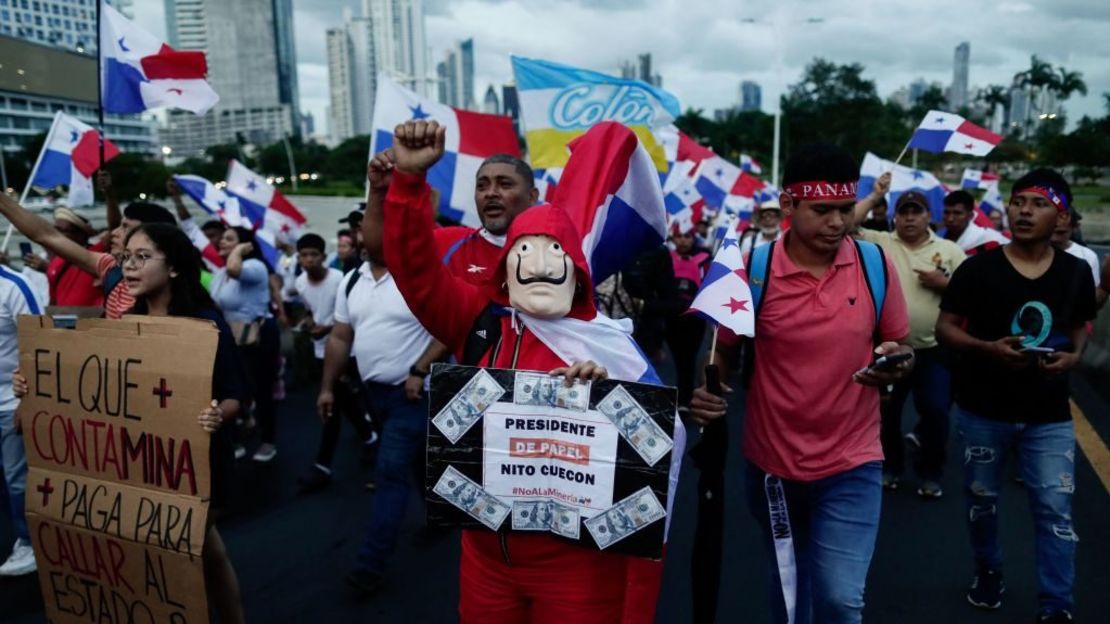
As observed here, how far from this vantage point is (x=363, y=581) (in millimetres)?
3832

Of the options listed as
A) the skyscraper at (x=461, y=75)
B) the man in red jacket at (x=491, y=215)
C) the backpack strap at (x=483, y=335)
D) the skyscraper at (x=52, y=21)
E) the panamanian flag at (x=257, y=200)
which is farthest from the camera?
the skyscraper at (x=461, y=75)

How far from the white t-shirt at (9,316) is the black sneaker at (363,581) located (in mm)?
1941

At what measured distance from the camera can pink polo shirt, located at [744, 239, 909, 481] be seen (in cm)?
261

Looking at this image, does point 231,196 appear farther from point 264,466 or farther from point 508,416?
point 508,416

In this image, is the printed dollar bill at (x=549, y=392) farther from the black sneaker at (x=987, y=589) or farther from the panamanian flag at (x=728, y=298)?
the black sneaker at (x=987, y=589)

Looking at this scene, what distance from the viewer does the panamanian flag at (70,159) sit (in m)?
6.76

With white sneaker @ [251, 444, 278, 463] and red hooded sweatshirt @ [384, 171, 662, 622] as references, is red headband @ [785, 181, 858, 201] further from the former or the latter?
white sneaker @ [251, 444, 278, 463]

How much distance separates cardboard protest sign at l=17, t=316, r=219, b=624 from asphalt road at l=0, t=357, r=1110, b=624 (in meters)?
1.07

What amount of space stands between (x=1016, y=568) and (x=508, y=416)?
3216 millimetres

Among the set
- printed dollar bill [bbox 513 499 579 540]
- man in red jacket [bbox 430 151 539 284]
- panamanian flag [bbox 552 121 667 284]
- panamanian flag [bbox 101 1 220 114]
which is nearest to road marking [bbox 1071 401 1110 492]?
panamanian flag [bbox 552 121 667 284]

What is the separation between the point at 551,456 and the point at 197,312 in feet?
5.51

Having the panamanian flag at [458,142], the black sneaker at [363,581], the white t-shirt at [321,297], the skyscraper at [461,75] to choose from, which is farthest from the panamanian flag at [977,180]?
the skyscraper at [461,75]

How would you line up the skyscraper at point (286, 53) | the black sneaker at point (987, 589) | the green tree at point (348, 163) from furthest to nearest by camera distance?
the skyscraper at point (286, 53), the green tree at point (348, 163), the black sneaker at point (987, 589)

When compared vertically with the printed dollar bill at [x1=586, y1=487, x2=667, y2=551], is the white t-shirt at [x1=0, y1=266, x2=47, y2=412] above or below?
above
